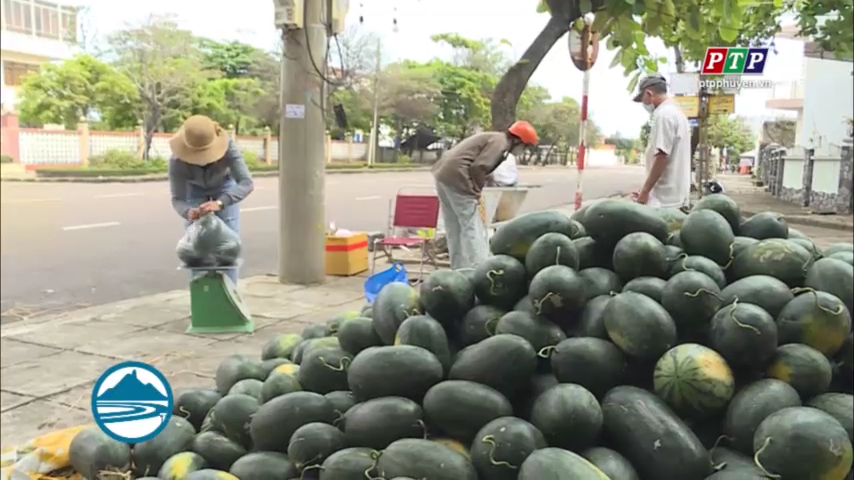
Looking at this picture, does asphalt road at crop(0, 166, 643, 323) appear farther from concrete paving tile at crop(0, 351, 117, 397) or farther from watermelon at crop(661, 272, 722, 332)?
watermelon at crop(661, 272, 722, 332)

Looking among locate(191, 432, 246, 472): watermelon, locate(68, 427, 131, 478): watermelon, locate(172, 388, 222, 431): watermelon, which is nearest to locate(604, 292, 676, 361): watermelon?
locate(191, 432, 246, 472): watermelon

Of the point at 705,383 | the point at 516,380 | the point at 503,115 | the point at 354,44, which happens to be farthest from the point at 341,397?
the point at 354,44

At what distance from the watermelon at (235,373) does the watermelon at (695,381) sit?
1.30 meters

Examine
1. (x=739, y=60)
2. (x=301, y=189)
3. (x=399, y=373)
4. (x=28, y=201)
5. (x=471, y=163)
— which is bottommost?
(x=28, y=201)

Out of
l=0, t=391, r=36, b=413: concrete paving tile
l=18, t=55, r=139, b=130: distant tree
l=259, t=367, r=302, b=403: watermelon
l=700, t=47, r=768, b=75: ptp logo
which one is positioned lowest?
l=0, t=391, r=36, b=413: concrete paving tile

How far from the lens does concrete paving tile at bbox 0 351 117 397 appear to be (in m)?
4.25

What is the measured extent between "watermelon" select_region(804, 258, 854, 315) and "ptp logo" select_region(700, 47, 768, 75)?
63cm

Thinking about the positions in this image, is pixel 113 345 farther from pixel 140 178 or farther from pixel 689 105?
pixel 140 178

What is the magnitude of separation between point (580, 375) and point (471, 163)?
3123 millimetres

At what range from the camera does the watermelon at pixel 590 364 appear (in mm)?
1793

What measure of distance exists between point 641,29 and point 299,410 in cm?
167

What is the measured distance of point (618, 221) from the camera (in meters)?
2.14

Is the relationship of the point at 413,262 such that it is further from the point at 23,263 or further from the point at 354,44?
the point at 23,263

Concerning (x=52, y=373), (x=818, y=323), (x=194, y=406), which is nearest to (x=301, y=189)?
(x=52, y=373)
